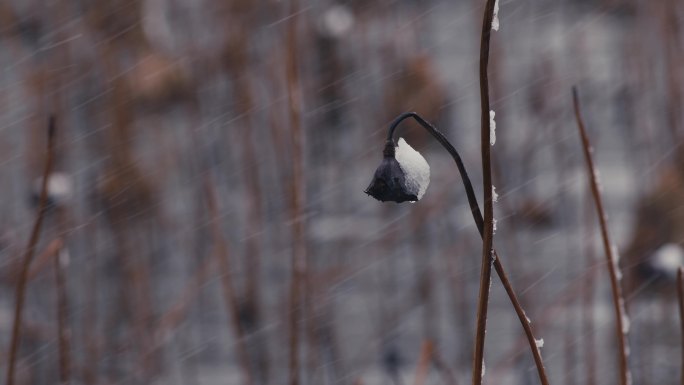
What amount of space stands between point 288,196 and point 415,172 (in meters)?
1.53

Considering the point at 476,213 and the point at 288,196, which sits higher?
the point at 476,213

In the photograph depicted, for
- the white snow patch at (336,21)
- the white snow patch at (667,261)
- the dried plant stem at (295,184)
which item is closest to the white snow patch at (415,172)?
the dried plant stem at (295,184)

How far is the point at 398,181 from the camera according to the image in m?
0.44

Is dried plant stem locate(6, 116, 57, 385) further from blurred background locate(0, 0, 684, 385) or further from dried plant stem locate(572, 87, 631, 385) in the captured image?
blurred background locate(0, 0, 684, 385)

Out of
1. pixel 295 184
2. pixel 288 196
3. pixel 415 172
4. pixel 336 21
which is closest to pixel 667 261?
pixel 295 184

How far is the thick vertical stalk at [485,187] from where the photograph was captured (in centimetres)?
38

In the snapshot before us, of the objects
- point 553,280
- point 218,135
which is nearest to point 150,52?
point 218,135

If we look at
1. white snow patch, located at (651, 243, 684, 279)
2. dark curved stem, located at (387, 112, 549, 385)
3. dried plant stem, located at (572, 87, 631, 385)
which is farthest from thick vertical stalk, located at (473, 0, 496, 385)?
white snow patch, located at (651, 243, 684, 279)

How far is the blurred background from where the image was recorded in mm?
1488

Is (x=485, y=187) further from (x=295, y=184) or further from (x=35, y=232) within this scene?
(x=295, y=184)

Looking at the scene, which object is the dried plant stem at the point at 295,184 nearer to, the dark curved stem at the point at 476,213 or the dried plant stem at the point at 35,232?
the dried plant stem at the point at 35,232

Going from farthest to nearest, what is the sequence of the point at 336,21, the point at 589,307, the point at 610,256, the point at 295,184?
the point at 336,21 < the point at 589,307 < the point at 295,184 < the point at 610,256

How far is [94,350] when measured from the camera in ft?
4.36

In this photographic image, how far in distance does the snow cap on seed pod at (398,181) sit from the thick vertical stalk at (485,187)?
0.05 meters
